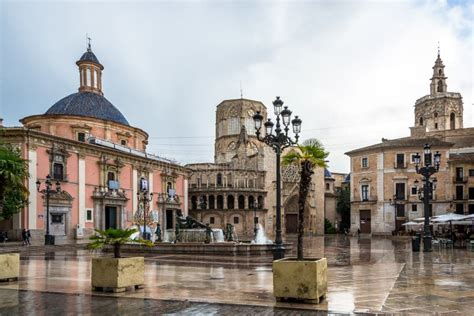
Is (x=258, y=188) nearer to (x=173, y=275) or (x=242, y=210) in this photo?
(x=242, y=210)

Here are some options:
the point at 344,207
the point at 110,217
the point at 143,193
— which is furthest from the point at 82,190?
the point at 344,207

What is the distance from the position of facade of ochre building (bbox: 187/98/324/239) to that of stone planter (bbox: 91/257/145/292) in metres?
42.3

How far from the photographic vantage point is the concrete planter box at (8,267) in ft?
38.2

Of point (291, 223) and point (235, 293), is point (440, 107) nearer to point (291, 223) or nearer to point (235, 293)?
point (291, 223)

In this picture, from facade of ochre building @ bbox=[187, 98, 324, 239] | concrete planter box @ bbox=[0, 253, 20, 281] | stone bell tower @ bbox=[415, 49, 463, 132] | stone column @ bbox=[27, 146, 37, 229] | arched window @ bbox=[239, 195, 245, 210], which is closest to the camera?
concrete planter box @ bbox=[0, 253, 20, 281]

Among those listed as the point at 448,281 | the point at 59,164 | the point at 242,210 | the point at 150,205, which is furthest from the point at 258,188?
the point at 448,281

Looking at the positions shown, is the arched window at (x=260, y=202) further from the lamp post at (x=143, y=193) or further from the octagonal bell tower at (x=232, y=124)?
the lamp post at (x=143, y=193)

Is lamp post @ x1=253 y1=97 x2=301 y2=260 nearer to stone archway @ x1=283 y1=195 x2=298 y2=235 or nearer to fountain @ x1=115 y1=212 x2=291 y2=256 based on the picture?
fountain @ x1=115 y1=212 x2=291 y2=256

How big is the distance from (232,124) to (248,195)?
17.0 metres

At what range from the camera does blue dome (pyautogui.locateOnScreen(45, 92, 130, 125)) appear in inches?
1786

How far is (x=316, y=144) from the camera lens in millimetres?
10812

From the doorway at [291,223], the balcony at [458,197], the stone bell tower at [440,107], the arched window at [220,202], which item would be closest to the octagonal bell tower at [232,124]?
the doorway at [291,223]

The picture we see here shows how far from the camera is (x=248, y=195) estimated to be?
183 feet

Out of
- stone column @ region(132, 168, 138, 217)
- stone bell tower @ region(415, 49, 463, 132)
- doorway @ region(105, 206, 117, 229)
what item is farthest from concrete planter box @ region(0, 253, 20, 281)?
stone bell tower @ region(415, 49, 463, 132)
